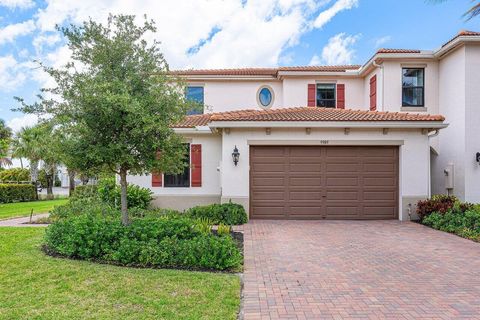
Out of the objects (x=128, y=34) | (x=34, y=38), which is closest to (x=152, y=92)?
(x=128, y=34)

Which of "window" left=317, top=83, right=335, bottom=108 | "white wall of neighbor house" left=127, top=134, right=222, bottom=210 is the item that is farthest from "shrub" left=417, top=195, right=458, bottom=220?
"white wall of neighbor house" left=127, top=134, right=222, bottom=210

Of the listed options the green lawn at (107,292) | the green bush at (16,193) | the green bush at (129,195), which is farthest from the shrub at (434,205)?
the green bush at (16,193)

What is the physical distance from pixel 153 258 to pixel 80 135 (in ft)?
10.5

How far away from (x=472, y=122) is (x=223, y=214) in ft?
34.3

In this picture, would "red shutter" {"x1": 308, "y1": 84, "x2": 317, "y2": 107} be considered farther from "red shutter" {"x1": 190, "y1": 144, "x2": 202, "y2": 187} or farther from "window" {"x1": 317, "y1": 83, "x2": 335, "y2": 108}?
"red shutter" {"x1": 190, "y1": 144, "x2": 202, "y2": 187}

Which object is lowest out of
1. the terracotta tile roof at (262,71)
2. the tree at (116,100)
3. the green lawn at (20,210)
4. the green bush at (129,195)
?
the green lawn at (20,210)

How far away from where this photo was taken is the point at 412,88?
15266 millimetres

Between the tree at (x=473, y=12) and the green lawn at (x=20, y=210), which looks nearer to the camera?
the tree at (x=473, y=12)

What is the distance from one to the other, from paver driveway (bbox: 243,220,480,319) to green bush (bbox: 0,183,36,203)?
2094 centimetres

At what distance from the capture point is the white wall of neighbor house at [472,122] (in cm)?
1297

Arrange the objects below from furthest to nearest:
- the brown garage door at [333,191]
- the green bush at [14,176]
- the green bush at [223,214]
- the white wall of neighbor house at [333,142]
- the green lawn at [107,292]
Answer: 1. the green bush at [14,176]
2. the brown garage door at [333,191]
3. the white wall of neighbor house at [333,142]
4. the green bush at [223,214]
5. the green lawn at [107,292]

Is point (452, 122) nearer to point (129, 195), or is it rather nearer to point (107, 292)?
point (129, 195)

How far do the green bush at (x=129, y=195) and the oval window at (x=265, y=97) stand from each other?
27.5 feet

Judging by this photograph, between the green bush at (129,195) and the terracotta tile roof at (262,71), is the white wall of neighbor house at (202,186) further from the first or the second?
the terracotta tile roof at (262,71)
